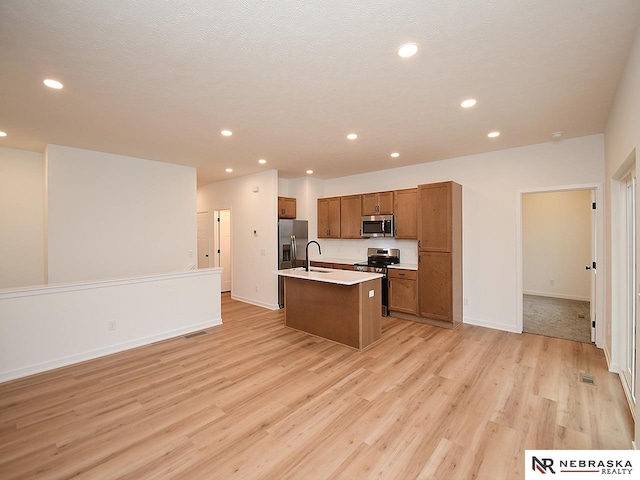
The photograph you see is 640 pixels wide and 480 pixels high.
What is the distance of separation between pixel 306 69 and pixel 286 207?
4254 millimetres

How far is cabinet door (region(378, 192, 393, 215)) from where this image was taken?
5520 mm

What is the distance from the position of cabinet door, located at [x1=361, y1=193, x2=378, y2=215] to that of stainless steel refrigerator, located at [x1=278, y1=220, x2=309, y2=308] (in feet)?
4.68

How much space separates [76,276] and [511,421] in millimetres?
5631

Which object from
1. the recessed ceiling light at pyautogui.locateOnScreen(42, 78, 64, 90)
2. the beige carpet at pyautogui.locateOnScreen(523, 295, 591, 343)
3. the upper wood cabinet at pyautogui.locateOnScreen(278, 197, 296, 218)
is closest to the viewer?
the recessed ceiling light at pyautogui.locateOnScreen(42, 78, 64, 90)

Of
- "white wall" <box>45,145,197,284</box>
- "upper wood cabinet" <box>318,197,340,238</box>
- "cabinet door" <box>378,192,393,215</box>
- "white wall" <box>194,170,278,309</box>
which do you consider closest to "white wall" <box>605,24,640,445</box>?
"cabinet door" <box>378,192,393,215</box>

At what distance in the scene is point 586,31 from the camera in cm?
186

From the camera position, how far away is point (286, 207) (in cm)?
643

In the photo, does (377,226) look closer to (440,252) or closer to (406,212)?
(406,212)

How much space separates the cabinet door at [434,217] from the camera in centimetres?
454

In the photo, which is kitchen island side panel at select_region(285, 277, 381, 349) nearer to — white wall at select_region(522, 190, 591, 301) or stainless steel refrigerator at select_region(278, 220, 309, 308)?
stainless steel refrigerator at select_region(278, 220, 309, 308)

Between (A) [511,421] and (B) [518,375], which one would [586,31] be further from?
(B) [518,375]

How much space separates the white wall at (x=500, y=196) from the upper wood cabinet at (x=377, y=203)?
840 millimetres

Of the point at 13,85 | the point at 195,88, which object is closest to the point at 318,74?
the point at 195,88

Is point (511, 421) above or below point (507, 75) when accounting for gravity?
below
